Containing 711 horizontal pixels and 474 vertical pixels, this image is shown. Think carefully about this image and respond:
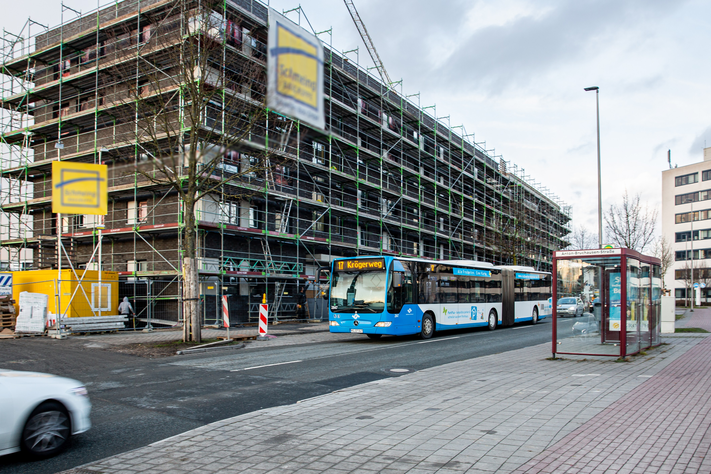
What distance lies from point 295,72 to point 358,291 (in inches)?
600

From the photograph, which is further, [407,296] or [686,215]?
[686,215]

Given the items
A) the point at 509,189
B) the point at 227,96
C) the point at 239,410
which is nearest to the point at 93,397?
the point at 239,410

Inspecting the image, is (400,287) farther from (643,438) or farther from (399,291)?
(643,438)

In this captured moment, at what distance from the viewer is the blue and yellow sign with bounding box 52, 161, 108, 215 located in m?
11.9

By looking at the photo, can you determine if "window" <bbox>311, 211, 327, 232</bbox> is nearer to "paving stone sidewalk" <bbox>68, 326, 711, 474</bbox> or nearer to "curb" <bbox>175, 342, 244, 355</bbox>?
"curb" <bbox>175, 342, 244, 355</bbox>

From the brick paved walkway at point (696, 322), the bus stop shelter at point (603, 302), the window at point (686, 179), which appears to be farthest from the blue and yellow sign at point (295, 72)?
the window at point (686, 179)

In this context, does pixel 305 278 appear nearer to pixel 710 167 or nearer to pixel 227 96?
pixel 227 96

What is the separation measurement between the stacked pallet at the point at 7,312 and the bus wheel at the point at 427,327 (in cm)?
1638

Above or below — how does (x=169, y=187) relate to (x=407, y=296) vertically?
above

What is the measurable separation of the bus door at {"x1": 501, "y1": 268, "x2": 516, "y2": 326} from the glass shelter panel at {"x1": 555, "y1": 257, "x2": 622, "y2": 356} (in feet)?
36.7

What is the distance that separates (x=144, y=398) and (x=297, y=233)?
820 inches

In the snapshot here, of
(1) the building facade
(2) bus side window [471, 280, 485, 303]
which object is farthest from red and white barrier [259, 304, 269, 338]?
(1) the building facade

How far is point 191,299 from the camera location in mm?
16297

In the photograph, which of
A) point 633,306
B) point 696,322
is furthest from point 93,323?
point 696,322
